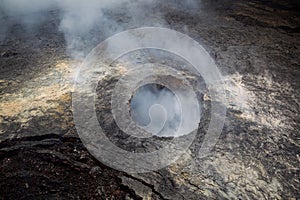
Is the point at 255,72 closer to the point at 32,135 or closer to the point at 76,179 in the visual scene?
the point at 76,179

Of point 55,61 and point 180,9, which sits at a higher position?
point 180,9

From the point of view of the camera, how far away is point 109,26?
13.1 feet

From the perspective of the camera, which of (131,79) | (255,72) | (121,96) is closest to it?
(121,96)

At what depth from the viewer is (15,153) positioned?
2.08 metres

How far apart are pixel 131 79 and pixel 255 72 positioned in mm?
1530

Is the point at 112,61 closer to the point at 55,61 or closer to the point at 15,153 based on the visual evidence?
the point at 55,61

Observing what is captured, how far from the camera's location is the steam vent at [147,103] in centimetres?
193

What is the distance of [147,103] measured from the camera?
11.6ft

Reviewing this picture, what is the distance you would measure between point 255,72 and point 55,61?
8.24 feet

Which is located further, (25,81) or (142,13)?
(142,13)

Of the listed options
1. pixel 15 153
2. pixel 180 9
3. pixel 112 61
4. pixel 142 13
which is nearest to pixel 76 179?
pixel 15 153

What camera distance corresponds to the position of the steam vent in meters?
1.93

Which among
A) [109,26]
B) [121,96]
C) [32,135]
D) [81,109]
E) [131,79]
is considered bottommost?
[32,135]

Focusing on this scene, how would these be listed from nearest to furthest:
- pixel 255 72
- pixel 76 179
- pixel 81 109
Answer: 1. pixel 76 179
2. pixel 81 109
3. pixel 255 72
